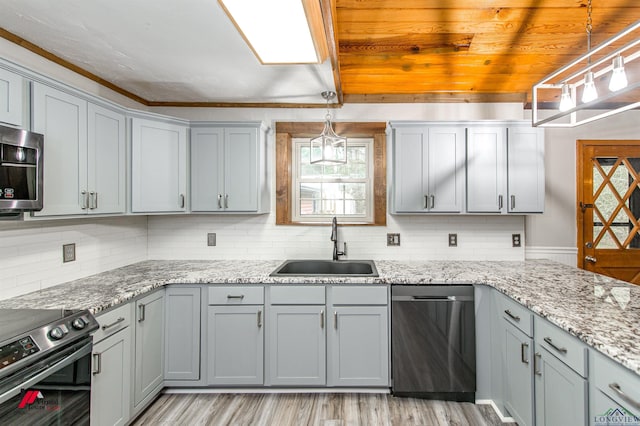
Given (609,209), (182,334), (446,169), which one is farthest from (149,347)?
(609,209)

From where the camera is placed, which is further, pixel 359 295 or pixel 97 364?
pixel 359 295

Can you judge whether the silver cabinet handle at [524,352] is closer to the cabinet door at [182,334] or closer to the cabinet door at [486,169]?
the cabinet door at [486,169]

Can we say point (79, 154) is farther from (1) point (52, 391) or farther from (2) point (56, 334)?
(1) point (52, 391)

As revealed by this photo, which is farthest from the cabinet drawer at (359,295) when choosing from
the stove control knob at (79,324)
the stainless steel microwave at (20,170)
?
the stainless steel microwave at (20,170)

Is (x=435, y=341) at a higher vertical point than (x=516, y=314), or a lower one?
lower

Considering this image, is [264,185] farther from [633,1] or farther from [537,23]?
[633,1]

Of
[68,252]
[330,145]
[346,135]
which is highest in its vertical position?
[346,135]

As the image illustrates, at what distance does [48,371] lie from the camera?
1.42 meters

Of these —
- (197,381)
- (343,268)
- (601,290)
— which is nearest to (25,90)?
(197,381)

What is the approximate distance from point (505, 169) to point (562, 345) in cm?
172

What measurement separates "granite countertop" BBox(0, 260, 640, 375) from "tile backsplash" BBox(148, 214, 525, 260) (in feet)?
0.46

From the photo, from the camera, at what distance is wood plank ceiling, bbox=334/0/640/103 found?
82.3 inches

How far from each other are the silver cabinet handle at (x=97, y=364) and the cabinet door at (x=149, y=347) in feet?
1.13

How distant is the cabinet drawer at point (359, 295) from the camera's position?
242 centimetres
